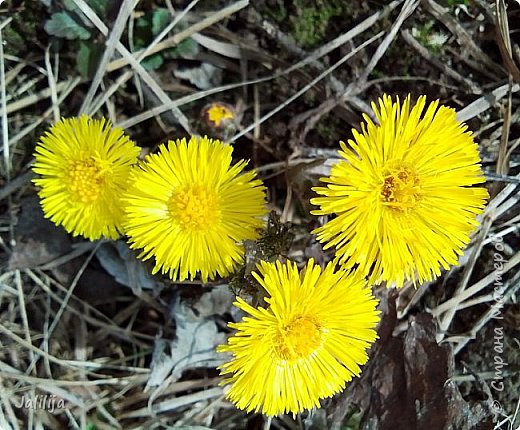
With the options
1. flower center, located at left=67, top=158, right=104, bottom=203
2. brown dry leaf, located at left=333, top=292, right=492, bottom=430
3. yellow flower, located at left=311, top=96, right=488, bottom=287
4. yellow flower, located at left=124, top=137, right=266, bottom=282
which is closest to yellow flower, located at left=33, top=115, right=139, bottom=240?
flower center, located at left=67, top=158, right=104, bottom=203

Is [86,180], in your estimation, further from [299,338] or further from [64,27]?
[299,338]

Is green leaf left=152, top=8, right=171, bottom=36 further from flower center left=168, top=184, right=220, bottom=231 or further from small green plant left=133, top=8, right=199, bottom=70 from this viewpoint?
flower center left=168, top=184, right=220, bottom=231

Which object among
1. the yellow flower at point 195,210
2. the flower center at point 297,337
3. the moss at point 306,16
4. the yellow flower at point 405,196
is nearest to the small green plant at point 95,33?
the moss at point 306,16

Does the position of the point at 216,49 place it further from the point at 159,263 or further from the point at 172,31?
the point at 159,263

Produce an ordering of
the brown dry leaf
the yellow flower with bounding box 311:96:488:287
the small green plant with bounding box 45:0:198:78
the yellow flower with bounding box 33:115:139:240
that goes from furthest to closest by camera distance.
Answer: the small green plant with bounding box 45:0:198:78
the brown dry leaf
the yellow flower with bounding box 33:115:139:240
the yellow flower with bounding box 311:96:488:287

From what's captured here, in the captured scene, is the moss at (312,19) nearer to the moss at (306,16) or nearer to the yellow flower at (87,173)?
the moss at (306,16)

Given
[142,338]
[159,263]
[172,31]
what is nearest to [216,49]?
[172,31]

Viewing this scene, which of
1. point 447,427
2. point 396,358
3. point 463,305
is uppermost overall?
point 463,305
